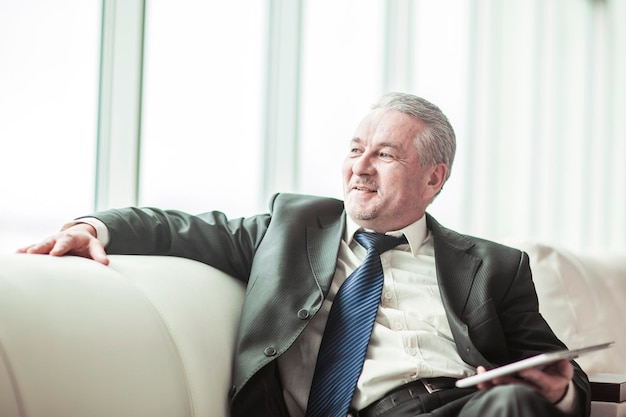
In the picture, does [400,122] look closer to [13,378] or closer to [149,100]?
[149,100]

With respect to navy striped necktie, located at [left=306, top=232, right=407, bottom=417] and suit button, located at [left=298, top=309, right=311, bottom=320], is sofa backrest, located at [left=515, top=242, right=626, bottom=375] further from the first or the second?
suit button, located at [left=298, top=309, right=311, bottom=320]

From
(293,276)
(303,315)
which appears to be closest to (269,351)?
(303,315)

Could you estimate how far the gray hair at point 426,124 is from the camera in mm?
2359

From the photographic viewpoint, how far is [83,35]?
2355 millimetres

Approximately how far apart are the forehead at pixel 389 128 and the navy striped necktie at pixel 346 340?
0.35 metres

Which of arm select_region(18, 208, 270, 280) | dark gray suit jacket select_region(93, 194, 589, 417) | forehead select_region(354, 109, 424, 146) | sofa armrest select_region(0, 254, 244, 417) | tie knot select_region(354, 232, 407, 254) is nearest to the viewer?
sofa armrest select_region(0, 254, 244, 417)

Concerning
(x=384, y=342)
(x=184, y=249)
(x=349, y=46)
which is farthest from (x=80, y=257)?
(x=349, y=46)

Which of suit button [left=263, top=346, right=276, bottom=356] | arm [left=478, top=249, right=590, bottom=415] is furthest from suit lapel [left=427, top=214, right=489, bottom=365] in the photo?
suit button [left=263, top=346, right=276, bottom=356]

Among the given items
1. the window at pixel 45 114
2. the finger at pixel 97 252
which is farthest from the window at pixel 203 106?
the finger at pixel 97 252

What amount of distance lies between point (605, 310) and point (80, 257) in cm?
189

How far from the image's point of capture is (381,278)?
2.12 meters

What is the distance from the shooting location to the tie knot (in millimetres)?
2205

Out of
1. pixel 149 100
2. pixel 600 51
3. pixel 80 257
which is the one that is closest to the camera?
pixel 80 257

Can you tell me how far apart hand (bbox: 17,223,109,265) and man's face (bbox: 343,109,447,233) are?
770mm
